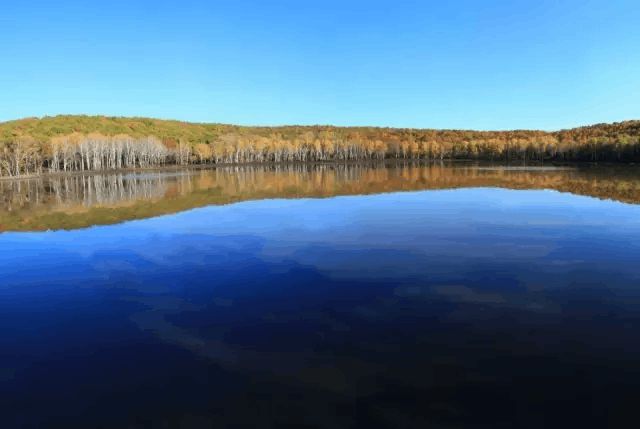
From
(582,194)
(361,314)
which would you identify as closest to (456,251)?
(361,314)

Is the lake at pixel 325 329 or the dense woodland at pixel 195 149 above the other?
the dense woodland at pixel 195 149

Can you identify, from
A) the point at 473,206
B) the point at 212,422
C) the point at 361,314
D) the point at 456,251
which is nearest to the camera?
the point at 212,422

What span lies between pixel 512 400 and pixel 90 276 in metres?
13.5

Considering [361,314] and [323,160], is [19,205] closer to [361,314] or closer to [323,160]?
[361,314]

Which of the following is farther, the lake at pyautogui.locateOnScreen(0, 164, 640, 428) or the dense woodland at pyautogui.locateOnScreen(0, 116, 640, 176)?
the dense woodland at pyautogui.locateOnScreen(0, 116, 640, 176)

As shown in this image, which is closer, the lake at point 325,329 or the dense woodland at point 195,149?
the lake at point 325,329

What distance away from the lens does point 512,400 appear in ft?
23.8

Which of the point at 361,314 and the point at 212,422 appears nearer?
the point at 212,422

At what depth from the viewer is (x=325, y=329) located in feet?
33.9

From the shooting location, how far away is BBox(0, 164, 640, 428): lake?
7234 mm

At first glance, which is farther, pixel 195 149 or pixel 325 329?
pixel 195 149

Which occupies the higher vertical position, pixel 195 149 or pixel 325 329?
pixel 195 149

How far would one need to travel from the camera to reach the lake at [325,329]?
7.23 m

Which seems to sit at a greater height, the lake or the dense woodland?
the dense woodland
